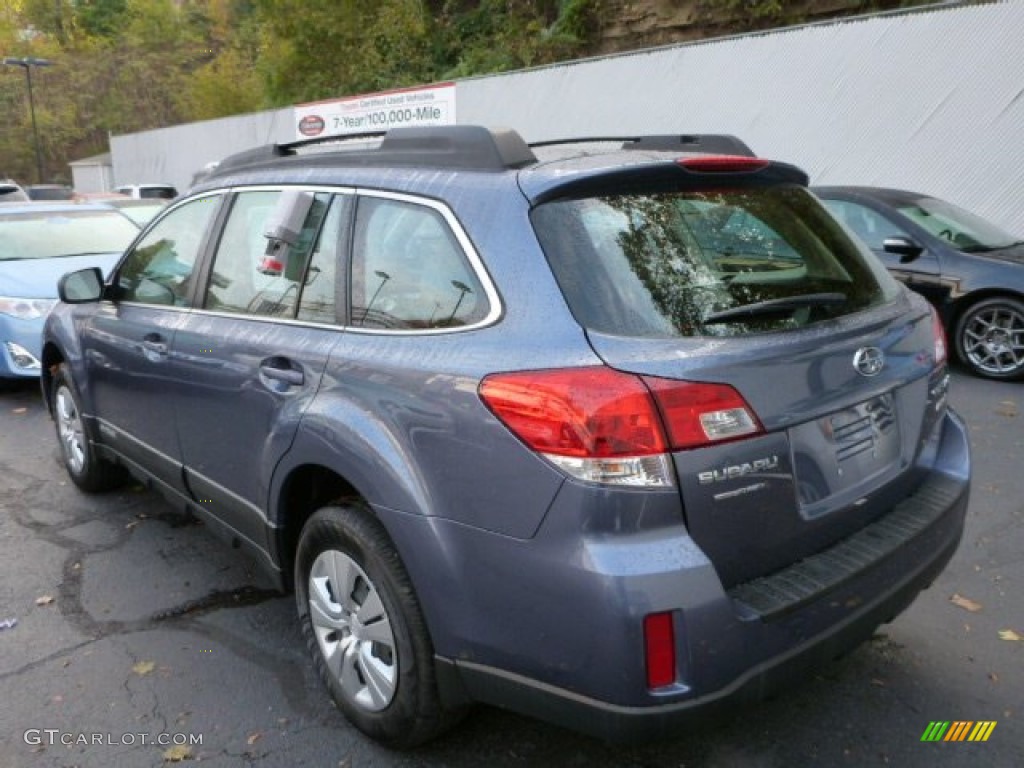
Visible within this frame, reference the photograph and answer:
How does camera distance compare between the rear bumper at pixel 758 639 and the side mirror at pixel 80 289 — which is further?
the side mirror at pixel 80 289

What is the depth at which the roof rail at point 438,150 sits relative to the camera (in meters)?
2.48

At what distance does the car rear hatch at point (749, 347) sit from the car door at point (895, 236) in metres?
4.96

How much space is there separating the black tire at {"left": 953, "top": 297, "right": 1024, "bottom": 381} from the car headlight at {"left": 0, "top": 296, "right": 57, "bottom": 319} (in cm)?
760

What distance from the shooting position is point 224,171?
3.71 m

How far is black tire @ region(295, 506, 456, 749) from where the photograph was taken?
95.0 inches

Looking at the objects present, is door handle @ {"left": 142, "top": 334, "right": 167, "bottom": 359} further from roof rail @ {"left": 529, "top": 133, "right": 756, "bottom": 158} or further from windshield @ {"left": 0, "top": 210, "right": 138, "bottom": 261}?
windshield @ {"left": 0, "top": 210, "right": 138, "bottom": 261}

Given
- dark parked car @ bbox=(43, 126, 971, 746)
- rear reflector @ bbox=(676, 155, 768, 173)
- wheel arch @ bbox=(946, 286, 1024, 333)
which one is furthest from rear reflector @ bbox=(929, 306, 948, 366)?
wheel arch @ bbox=(946, 286, 1024, 333)

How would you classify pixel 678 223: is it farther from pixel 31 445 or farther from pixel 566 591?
pixel 31 445

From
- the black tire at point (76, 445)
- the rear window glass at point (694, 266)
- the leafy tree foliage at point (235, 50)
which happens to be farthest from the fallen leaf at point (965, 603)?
the leafy tree foliage at point (235, 50)

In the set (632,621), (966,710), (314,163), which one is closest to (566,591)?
(632,621)

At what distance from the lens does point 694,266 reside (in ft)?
7.69

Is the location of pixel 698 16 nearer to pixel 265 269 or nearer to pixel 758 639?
pixel 265 269

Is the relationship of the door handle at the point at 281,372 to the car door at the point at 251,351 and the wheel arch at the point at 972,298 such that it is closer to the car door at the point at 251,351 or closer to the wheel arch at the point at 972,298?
the car door at the point at 251,351

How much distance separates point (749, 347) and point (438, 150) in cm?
114
